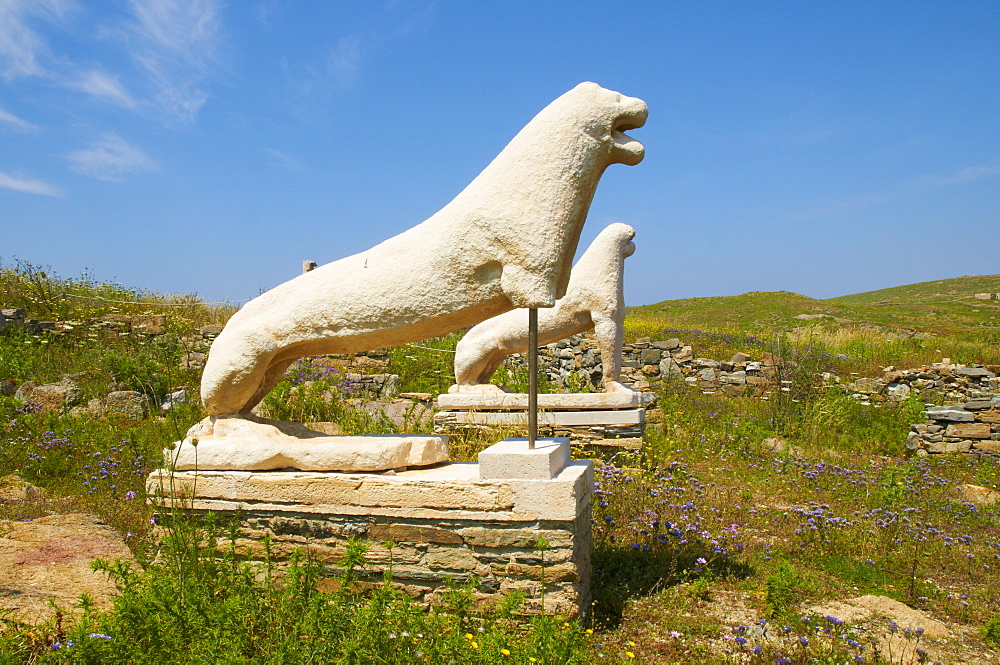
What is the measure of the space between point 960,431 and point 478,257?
22.1 feet

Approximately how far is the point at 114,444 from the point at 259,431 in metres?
3.04

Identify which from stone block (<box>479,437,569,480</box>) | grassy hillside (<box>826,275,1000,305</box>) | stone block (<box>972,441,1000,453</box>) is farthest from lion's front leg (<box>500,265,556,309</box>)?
grassy hillside (<box>826,275,1000,305</box>)

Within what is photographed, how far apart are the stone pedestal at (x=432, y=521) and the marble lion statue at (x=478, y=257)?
66cm

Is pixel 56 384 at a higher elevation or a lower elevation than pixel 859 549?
higher

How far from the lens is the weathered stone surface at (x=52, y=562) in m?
2.95

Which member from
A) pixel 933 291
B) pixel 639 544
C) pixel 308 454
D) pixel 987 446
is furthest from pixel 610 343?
pixel 933 291

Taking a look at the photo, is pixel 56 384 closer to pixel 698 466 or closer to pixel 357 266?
pixel 357 266

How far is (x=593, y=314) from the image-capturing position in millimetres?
6371

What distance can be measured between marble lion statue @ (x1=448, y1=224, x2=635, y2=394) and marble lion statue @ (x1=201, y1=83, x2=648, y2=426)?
2919 mm

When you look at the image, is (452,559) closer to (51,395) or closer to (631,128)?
(631,128)

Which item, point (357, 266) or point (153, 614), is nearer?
point (153, 614)

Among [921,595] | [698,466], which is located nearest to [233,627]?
[921,595]

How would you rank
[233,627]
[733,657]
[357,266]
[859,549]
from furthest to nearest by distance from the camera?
[859,549]
[357,266]
[733,657]
[233,627]

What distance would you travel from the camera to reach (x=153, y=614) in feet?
8.02
